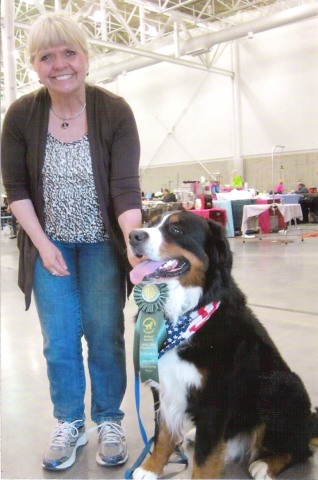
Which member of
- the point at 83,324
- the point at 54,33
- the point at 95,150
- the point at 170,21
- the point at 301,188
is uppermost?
the point at 170,21

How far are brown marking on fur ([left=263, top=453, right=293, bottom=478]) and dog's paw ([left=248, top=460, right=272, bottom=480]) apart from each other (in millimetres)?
14

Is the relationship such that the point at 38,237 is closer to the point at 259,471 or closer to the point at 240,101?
the point at 259,471

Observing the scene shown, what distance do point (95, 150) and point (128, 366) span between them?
1543 mm

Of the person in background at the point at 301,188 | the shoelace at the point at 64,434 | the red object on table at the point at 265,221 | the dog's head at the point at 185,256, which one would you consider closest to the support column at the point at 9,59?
the red object on table at the point at 265,221

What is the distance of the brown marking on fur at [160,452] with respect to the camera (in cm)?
182

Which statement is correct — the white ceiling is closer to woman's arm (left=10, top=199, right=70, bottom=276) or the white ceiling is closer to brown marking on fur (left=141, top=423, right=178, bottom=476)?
woman's arm (left=10, top=199, right=70, bottom=276)

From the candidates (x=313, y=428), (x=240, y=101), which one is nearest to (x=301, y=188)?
(x=240, y=101)

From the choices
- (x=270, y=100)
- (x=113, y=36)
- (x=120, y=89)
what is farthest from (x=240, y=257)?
(x=120, y=89)

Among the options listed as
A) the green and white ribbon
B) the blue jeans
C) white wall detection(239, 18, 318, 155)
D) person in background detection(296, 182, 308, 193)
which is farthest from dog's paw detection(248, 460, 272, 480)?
white wall detection(239, 18, 318, 155)

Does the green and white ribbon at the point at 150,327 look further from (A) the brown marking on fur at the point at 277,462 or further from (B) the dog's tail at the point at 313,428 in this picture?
(B) the dog's tail at the point at 313,428

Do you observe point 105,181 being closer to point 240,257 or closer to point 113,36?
point 240,257

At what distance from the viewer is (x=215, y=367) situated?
5.46 ft

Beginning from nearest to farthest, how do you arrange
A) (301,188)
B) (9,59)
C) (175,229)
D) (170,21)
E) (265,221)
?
1. (175,229)
2. (9,59)
3. (265,221)
4. (301,188)
5. (170,21)

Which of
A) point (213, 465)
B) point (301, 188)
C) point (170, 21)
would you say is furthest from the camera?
point (170, 21)
